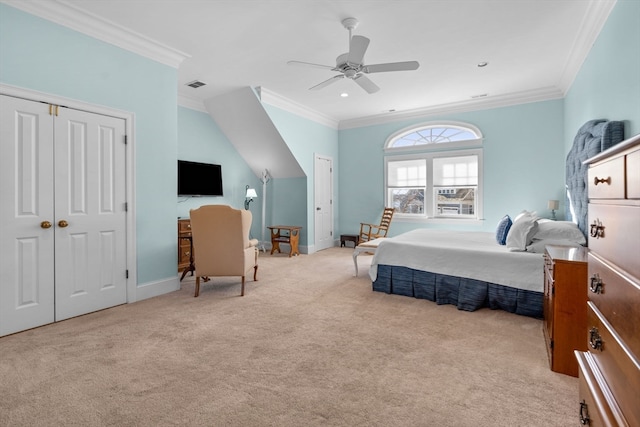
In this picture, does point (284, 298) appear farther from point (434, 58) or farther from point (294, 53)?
point (434, 58)

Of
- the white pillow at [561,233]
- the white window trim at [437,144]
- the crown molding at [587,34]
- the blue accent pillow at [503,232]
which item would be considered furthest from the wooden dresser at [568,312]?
the white window trim at [437,144]

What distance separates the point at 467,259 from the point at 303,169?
3945mm

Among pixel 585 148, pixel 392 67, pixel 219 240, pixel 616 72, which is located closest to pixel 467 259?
pixel 585 148

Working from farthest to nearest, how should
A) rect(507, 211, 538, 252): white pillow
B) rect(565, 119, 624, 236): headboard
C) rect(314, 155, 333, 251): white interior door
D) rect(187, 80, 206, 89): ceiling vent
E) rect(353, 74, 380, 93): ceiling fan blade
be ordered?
rect(314, 155, 333, 251): white interior door
rect(187, 80, 206, 89): ceiling vent
rect(353, 74, 380, 93): ceiling fan blade
rect(507, 211, 538, 252): white pillow
rect(565, 119, 624, 236): headboard

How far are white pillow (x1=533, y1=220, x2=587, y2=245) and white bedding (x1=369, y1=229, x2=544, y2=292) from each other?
32cm

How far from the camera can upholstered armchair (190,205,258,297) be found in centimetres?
379

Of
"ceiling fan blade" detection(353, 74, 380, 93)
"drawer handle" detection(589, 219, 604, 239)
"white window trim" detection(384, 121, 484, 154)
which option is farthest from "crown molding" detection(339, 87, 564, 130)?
"drawer handle" detection(589, 219, 604, 239)

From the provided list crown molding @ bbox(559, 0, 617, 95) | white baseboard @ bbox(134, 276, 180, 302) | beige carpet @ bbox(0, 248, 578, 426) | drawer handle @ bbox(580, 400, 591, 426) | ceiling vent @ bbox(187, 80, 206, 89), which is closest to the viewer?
drawer handle @ bbox(580, 400, 591, 426)

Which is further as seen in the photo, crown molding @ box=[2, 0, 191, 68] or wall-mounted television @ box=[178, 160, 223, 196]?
wall-mounted television @ box=[178, 160, 223, 196]

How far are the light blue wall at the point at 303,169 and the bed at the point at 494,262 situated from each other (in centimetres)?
300

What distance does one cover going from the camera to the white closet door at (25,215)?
2.76 meters

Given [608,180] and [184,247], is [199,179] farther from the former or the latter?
[608,180]

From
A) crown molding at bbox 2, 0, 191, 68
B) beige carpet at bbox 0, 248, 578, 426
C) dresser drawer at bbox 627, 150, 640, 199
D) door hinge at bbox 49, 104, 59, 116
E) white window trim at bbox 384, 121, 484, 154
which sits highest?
crown molding at bbox 2, 0, 191, 68

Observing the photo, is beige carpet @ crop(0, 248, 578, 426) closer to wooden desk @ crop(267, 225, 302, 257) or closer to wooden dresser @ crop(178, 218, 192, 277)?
wooden dresser @ crop(178, 218, 192, 277)
